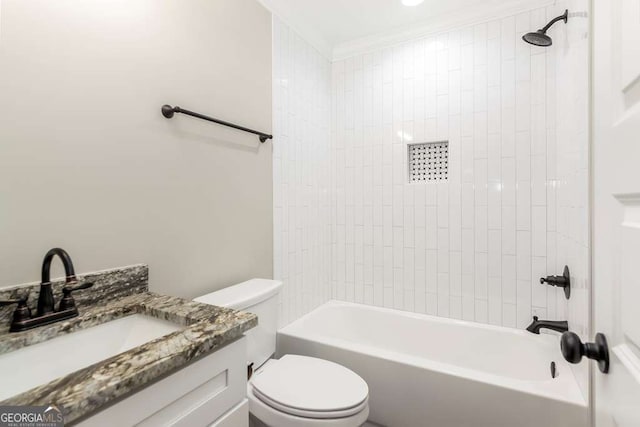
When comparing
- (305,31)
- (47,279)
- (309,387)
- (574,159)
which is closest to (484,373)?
(309,387)

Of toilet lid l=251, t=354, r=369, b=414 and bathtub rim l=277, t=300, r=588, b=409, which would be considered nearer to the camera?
toilet lid l=251, t=354, r=369, b=414

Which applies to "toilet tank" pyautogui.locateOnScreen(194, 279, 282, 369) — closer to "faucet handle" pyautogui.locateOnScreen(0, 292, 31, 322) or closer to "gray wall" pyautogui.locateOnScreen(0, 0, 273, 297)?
"gray wall" pyautogui.locateOnScreen(0, 0, 273, 297)

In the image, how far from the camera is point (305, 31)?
Answer: 2133mm

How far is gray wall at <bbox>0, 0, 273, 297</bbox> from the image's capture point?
88 cm

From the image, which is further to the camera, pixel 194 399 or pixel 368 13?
pixel 368 13

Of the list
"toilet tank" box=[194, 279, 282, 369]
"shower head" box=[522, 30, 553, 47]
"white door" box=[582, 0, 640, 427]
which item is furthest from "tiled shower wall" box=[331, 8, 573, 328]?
"white door" box=[582, 0, 640, 427]

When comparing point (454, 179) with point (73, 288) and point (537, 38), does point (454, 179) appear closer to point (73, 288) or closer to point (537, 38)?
point (537, 38)

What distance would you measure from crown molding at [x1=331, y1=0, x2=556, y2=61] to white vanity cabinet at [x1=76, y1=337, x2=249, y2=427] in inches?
89.2

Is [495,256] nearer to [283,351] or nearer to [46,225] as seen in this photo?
[283,351]

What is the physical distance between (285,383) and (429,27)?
7.73ft

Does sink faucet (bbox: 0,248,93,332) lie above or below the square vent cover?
below

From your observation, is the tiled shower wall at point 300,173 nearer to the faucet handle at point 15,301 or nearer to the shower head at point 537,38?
the faucet handle at point 15,301

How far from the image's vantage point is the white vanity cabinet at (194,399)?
0.57m

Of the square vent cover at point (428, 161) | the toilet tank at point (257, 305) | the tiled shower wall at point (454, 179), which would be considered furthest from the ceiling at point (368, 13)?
the toilet tank at point (257, 305)
